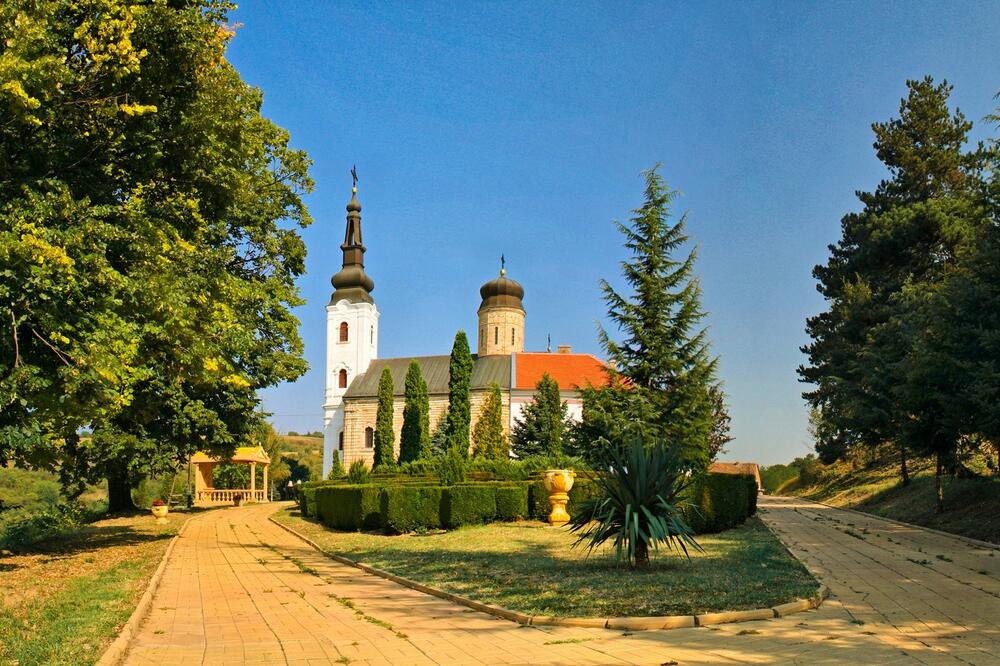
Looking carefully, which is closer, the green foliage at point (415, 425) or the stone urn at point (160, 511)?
the stone urn at point (160, 511)

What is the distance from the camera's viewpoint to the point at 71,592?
10031 millimetres

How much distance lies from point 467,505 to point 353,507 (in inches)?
136

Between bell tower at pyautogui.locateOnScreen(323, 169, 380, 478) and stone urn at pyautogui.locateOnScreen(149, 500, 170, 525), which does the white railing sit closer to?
stone urn at pyautogui.locateOnScreen(149, 500, 170, 525)

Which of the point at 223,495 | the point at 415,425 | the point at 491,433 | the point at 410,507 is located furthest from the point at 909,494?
the point at 223,495

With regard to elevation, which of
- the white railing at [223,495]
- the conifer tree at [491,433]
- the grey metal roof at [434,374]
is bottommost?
the white railing at [223,495]

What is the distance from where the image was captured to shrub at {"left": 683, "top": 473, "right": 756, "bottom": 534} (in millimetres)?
16578

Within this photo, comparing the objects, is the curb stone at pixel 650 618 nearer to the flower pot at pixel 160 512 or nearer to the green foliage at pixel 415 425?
the flower pot at pixel 160 512

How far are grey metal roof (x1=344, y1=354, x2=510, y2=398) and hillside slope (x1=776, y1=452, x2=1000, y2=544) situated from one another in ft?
89.8

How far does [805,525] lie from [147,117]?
17373 millimetres

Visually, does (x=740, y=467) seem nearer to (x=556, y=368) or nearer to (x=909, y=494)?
(x=556, y=368)

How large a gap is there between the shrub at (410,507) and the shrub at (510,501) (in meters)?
1.60

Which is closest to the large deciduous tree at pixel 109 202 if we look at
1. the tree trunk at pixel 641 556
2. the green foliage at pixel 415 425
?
the tree trunk at pixel 641 556

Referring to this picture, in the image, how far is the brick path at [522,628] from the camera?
607 cm

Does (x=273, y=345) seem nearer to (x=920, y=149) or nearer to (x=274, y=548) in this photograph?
(x=274, y=548)
